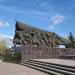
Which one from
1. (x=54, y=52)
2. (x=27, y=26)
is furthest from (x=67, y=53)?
(x=27, y=26)

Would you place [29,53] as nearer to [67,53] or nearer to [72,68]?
[67,53]

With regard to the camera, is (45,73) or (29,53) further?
(29,53)

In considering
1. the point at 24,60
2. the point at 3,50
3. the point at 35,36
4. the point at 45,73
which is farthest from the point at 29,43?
the point at 45,73

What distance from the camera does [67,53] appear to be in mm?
31875

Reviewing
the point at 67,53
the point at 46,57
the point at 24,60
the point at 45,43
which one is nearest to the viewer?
the point at 24,60

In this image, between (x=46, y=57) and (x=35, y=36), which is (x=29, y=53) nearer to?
(x=46, y=57)

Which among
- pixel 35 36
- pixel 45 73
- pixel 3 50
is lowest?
pixel 45 73

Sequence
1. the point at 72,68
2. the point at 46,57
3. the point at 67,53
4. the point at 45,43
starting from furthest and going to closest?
the point at 45,43, the point at 67,53, the point at 46,57, the point at 72,68

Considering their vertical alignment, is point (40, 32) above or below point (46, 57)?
above

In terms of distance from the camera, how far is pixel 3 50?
3462 centimetres

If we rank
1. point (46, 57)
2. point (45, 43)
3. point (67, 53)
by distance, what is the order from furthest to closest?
point (45, 43), point (67, 53), point (46, 57)

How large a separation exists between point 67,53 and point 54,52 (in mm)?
2741

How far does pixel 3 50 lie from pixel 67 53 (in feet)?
33.5

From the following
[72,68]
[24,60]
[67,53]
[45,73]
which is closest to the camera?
[72,68]
